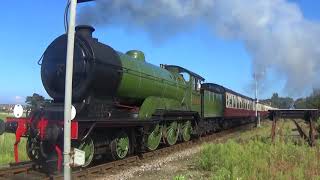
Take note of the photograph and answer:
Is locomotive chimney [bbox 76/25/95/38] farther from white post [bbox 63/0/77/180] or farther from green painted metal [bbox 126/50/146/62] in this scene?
white post [bbox 63/0/77/180]

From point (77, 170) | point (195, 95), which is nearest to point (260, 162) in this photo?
point (77, 170)

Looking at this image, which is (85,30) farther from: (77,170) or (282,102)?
(282,102)

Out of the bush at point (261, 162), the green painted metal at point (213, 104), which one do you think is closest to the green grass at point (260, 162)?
the bush at point (261, 162)

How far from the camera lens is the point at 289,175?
933 cm

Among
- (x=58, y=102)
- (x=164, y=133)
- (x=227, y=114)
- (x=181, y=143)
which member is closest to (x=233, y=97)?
(x=227, y=114)

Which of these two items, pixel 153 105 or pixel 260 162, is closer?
pixel 260 162

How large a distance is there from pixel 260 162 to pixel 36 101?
21.7 ft

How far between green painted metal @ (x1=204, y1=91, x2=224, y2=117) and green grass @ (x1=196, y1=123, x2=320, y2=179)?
10.2 metres

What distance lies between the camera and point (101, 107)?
1276cm

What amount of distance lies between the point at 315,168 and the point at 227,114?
21.1 m

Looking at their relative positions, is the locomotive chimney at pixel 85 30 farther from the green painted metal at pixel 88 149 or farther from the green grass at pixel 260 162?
the green grass at pixel 260 162

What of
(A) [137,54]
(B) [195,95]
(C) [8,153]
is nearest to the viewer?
(C) [8,153]

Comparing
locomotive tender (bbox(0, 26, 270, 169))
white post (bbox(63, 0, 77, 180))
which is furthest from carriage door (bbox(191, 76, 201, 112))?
white post (bbox(63, 0, 77, 180))

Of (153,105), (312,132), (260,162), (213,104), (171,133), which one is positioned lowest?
(260,162)
